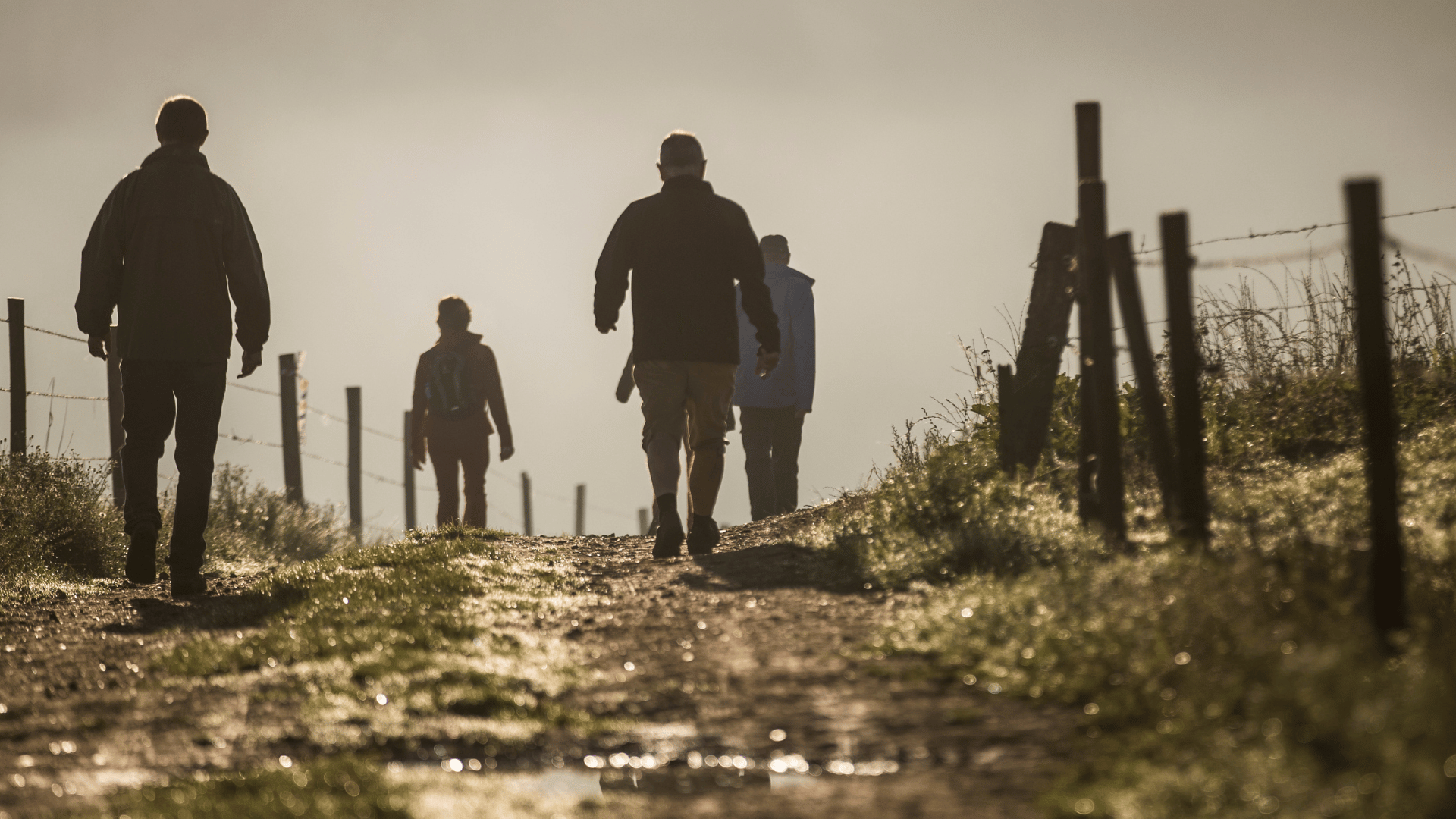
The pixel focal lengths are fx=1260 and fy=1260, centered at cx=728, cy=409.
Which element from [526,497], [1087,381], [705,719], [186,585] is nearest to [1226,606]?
[705,719]

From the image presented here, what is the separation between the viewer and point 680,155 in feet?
23.2

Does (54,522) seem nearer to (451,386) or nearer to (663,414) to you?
(451,386)

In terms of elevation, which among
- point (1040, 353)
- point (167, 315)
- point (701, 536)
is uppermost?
point (167, 315)

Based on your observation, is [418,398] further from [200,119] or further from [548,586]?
[548,586]

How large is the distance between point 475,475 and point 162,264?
4.94 meters

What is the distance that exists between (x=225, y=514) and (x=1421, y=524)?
1047 cm

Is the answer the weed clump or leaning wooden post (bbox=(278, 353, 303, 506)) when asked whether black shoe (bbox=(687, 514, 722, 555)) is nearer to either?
the weed clump

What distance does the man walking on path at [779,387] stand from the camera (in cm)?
986

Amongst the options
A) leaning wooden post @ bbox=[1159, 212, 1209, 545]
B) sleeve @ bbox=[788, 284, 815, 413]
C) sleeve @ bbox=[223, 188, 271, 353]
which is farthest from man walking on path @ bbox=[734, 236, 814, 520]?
leaning wooden post @ bbox=[1159, 212, 1209, 545]

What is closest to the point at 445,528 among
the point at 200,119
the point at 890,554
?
the point at 200,119

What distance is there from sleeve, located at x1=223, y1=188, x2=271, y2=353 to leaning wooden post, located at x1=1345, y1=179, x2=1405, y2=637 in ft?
16.7

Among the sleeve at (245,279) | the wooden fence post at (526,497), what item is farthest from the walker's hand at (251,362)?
the wooden fence post at (526,497)

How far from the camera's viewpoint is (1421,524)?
15.6ft

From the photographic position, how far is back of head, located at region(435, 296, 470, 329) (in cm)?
1092
